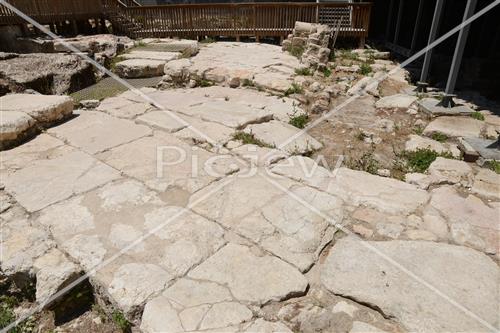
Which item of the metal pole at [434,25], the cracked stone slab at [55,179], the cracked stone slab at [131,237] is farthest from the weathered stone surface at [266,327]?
the metal pole at [434,25]

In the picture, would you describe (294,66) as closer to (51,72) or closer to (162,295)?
(51,72)

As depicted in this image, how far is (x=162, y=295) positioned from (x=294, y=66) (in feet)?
23.7

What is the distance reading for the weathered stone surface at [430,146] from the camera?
4496mm

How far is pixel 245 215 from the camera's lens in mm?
3029

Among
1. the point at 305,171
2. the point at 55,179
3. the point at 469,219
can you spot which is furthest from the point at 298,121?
the point at 55,179

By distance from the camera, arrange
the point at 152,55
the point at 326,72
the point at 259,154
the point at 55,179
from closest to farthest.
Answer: the point at 55,179 < the point at 259,154 < the point at 326,72 < the point at 152,55

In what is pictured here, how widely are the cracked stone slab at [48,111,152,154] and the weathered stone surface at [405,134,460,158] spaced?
358 cm

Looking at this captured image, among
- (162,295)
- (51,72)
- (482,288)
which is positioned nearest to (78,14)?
(51,72)

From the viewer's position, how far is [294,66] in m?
8.44

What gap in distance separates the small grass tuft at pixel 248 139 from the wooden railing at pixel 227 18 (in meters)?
8.85

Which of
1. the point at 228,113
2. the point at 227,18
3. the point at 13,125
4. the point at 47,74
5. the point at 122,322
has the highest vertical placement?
the point at 227,18

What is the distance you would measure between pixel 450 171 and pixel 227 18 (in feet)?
36.9

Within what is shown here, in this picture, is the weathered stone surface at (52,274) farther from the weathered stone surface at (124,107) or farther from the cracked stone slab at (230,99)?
the cracked stone slab at (230,99)

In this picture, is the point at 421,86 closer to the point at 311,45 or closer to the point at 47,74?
the point at 311,45
